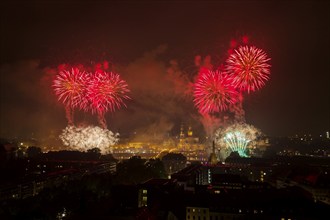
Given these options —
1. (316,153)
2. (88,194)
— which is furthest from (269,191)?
(316,153)

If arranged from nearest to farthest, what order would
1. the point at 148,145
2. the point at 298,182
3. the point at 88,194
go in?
the point at 88,194 < the point at 298,182 < the point at 148,145

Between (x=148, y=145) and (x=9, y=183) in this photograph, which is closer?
(x=9, y=183)

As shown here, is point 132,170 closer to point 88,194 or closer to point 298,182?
point 88,194

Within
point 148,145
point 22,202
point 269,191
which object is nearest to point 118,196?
point 22,202

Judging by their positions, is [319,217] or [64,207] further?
[64,207]

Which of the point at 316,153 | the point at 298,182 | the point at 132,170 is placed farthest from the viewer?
the point at 316,153

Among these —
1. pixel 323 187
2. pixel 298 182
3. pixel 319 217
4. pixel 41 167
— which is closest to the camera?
pixel 319 217

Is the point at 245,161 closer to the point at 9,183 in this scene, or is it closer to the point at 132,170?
the point at 132,170

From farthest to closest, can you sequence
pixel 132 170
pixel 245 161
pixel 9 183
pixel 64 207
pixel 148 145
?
pixel 148 145 < pixel 245 161 < pixel 132 170 < pixel 9 183 < pixel 64 207
